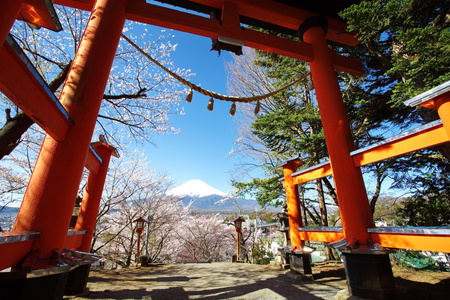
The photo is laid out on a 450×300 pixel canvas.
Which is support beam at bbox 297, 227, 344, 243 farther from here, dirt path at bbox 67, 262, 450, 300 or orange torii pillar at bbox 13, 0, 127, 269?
orange torii pillar at bbox 13, 0, 127, 269

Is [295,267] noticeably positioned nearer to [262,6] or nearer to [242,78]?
[262,6]

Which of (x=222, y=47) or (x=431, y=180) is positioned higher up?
(x=222, y=47)

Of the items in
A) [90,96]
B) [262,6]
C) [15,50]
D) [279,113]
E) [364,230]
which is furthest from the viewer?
[279,113]

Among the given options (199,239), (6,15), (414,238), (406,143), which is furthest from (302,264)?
(199,239)

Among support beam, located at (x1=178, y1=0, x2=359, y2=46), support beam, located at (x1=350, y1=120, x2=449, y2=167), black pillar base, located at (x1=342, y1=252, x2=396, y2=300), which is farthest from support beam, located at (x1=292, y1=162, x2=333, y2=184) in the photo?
support beam, located at (x1=178, y1=0, x2=359, y2=46)

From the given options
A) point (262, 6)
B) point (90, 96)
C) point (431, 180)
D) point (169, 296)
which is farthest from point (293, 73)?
point (169, 296)

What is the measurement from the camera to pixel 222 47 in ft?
11.6

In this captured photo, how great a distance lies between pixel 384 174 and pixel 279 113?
411 cm

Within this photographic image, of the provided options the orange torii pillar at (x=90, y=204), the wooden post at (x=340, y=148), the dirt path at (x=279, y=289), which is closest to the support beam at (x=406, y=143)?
the wooden post at (x=340, y=148)

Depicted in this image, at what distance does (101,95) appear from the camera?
2271 millimetres

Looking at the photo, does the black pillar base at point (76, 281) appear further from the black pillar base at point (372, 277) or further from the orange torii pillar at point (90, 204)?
the black pillar base at point (372, 277)

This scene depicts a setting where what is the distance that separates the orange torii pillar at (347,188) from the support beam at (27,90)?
136 inches

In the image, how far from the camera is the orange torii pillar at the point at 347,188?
2.38 metres

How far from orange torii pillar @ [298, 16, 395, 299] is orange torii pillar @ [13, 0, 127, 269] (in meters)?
3.15
